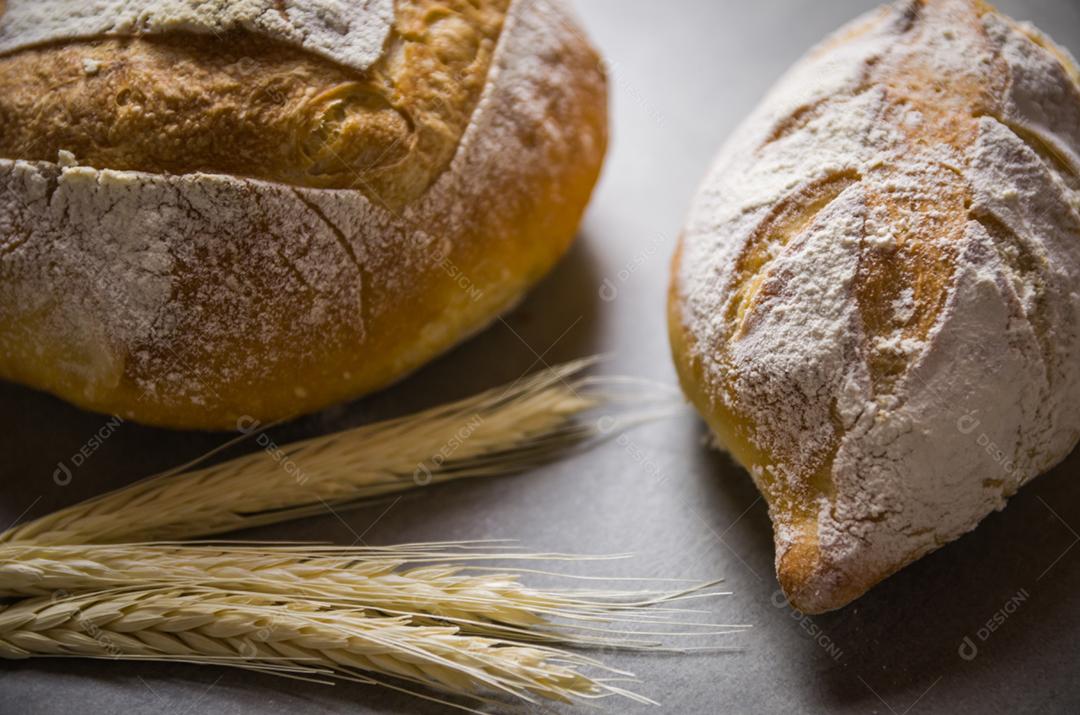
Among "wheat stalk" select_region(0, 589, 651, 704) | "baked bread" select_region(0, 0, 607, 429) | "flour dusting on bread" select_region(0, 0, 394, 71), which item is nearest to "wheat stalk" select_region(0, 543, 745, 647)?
"wheat stalk" select_region(0, 589, 651, 704)

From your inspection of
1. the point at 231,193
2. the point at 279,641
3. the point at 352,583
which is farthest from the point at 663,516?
the point at 231,193

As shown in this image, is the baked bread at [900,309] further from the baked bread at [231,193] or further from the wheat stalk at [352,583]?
the baked bread at [231,193]

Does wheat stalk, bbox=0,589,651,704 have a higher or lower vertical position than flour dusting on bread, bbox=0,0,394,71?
lower

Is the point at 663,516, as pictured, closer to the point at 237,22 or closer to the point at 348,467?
the point at 348,467

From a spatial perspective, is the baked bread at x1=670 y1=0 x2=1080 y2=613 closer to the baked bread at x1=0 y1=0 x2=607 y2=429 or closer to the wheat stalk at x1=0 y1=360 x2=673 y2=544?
the wheat stalk at x1=0 y1=360 x2=673 y2=544

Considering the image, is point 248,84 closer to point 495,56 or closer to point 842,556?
point 495,56

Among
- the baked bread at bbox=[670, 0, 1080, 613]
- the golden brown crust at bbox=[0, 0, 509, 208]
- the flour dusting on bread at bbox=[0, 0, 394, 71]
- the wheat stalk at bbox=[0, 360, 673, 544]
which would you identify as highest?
the flour dusting on bread at bbox=[0, 0, 394, 71]
